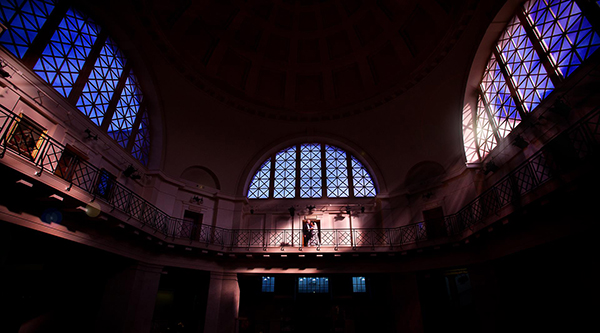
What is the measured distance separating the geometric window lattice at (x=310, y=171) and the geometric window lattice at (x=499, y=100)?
8.29 meters

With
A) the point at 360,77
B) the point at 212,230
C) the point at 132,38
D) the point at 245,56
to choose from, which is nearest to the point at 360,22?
the point at 360,77

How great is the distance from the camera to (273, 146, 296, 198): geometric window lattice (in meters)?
15.5

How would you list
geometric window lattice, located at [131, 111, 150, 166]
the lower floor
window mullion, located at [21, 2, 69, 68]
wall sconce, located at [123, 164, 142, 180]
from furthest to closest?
geometric window lattice, located at [131, 111, 150, 166] < wall sconce, located at [123, 164, 142, 180] < the lower floor < window mullion, located at [21, 2, 69, 68]

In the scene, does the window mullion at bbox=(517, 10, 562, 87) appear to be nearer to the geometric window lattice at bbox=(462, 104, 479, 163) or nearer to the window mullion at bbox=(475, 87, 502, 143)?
the window mullion at bbox=(475, 87, 502, 143)

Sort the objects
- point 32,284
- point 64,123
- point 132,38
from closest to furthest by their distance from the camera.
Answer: point 64,123, point 32,284, point 132,38

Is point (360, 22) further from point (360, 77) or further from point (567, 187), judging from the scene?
point (567, 187)

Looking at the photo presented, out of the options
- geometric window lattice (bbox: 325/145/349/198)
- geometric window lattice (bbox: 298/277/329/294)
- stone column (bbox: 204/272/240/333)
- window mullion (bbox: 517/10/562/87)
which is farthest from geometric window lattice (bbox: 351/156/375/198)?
window mullion (bbox: 517/10/562/87)

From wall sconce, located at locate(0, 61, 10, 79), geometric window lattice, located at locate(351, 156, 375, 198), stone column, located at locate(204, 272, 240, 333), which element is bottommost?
stone column, located at locate(204, 272, 240, 333)

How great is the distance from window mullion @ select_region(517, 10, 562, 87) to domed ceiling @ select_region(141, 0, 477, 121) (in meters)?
3.07

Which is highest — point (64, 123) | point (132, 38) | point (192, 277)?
point (132, 38)

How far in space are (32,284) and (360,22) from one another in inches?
698

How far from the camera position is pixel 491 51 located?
413 inches

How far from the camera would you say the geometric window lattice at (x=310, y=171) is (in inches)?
608

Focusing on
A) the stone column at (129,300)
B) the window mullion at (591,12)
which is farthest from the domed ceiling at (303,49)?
the stone column at (129,300)
